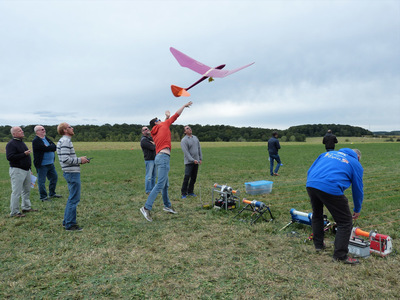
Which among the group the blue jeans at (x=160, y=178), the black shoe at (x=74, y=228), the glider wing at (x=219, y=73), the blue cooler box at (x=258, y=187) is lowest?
the black shoe at (x=74, y=228)

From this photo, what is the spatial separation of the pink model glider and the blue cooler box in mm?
3988

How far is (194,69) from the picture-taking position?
514 centimetres

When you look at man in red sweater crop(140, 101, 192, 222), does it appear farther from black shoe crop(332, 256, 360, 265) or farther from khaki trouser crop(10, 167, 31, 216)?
black shoe crop(332, 256, 360, 265)

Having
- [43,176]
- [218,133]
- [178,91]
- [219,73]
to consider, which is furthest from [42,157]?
[218,133]

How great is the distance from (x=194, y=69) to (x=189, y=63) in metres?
0.23

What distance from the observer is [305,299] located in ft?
9.43

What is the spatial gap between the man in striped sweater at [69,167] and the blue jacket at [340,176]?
4.10 metres

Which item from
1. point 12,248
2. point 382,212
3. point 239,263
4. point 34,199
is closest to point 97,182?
point 34,199

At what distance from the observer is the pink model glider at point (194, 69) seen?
490 cm

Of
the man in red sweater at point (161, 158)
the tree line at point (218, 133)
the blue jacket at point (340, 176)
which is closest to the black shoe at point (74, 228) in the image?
the man in red sweater at point (161, 158)

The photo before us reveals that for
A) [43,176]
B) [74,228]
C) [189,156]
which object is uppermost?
[189,156]

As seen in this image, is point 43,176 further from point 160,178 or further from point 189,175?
point 189,175

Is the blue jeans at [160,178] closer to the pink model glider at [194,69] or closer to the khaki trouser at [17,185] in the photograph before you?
the pink model glider at [194,69]

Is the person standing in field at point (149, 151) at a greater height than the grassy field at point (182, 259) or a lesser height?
greater
